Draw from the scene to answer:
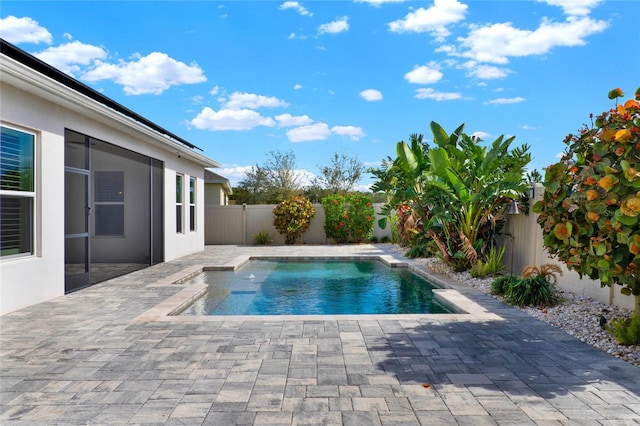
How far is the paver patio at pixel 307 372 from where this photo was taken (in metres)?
2.90

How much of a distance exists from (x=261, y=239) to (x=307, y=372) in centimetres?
1478

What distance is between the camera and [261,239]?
59.7 feet

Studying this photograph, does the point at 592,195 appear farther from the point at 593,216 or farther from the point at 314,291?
the point at 314,291

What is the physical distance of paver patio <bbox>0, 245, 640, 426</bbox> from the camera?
290 cm

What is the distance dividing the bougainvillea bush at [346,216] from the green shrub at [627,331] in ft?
45.1

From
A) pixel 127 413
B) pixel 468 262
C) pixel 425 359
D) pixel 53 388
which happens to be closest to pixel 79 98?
pixel 53 388

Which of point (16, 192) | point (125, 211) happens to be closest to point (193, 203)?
point (125, 211)

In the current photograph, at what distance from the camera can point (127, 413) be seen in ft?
9.58

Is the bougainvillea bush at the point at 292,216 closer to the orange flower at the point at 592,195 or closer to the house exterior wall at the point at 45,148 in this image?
the house exterior wall at the point at 45,148

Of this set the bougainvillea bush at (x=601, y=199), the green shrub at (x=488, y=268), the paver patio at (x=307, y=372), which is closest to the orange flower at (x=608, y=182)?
the bougainvillea bush at (x=601, y=199)

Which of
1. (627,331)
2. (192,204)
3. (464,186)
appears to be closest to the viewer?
(627,331)

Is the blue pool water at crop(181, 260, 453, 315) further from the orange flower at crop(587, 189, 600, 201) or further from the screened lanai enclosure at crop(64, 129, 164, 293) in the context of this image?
the orange flower at crop(587, 189, 600, 201)

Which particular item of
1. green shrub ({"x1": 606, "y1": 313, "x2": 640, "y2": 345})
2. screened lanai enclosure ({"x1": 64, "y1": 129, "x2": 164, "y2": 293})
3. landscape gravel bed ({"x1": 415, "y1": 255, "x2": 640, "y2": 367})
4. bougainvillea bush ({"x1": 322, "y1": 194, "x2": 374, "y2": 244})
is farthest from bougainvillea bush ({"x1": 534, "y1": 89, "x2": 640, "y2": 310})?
bougainvillea bush ({"x1": 322, "y1": 194, "x2": 374, "y2": 244})

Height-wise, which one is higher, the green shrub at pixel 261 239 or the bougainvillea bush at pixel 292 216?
the bougainvillea bush at pixel 292 216
